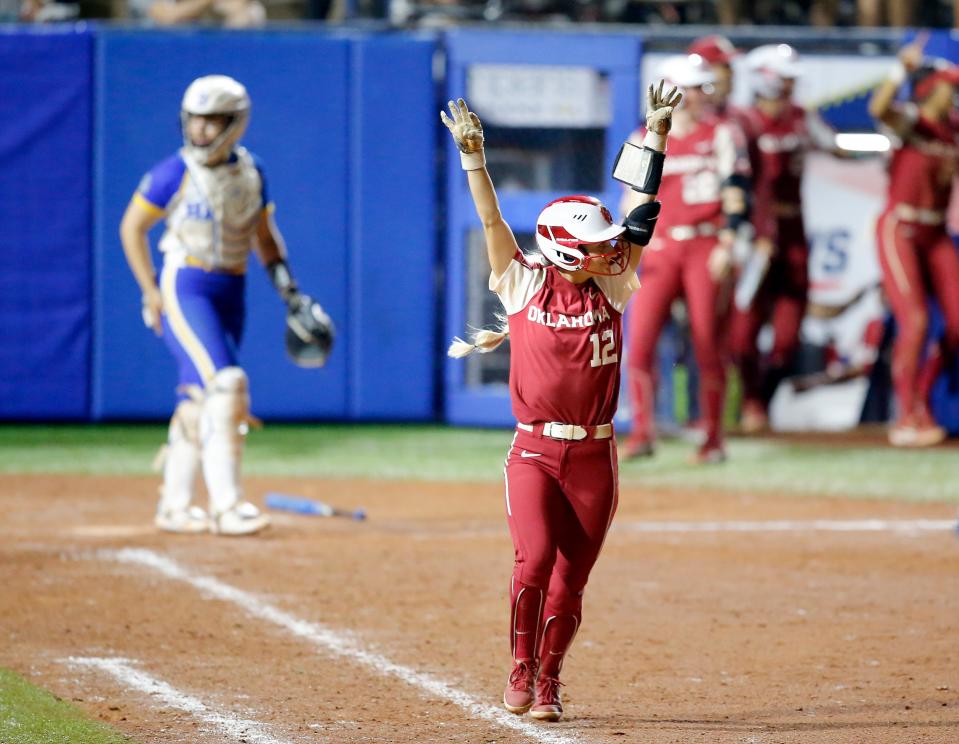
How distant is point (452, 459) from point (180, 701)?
21.7 feet

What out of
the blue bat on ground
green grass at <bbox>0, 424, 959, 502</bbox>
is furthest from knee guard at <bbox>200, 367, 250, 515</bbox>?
green grass at <bbox>0, 424, 959, 502</bbox>

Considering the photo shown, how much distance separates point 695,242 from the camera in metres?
11.1

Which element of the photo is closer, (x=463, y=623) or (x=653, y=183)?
(x=653, y=183)

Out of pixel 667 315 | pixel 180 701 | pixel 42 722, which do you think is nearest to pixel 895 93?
pixel 667 315

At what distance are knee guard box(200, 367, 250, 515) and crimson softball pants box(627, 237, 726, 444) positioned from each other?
12.3 ft

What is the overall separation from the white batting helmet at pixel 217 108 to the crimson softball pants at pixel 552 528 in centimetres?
372

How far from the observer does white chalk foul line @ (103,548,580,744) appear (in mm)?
4914

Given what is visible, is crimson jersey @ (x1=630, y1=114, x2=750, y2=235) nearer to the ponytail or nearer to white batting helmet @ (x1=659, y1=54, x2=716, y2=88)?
white batting helmet @ (x1=659, y1=54, x2=716, y2=88)

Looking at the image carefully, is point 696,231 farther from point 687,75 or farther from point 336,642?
point 336,642

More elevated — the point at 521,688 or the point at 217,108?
the point at 217,108

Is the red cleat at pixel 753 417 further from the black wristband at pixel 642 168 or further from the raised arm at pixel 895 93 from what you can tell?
the black wristband at pixel 642 168

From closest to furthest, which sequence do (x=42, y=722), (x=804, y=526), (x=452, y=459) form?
(x=42, y=722) → (x=804, y=526) → (x=452, y=459)

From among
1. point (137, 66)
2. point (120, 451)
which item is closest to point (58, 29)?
point (137, 66)

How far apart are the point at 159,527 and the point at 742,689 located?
411cm
